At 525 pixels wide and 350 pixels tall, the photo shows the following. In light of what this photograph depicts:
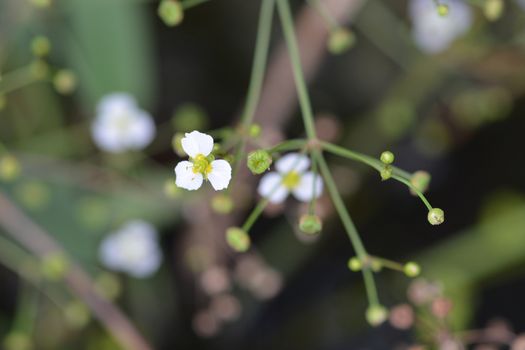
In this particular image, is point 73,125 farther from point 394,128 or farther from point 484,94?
point 484,94

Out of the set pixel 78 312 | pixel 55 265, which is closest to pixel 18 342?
pixel 78 312

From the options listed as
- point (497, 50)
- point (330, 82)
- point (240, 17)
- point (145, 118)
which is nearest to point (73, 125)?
point (145, 118)

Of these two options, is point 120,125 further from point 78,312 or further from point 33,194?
point 78,312

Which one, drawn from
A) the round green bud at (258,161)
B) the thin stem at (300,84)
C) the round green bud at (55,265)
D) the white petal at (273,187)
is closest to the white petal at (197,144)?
the round green bud at (258,161)

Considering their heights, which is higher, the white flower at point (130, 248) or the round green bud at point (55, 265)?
the white flower at point (130, 248)

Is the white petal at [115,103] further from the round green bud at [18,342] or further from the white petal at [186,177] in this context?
the white petal at [186,177]

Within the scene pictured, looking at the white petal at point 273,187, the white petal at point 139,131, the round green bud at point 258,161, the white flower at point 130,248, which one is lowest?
the round green bud at point 258,161
